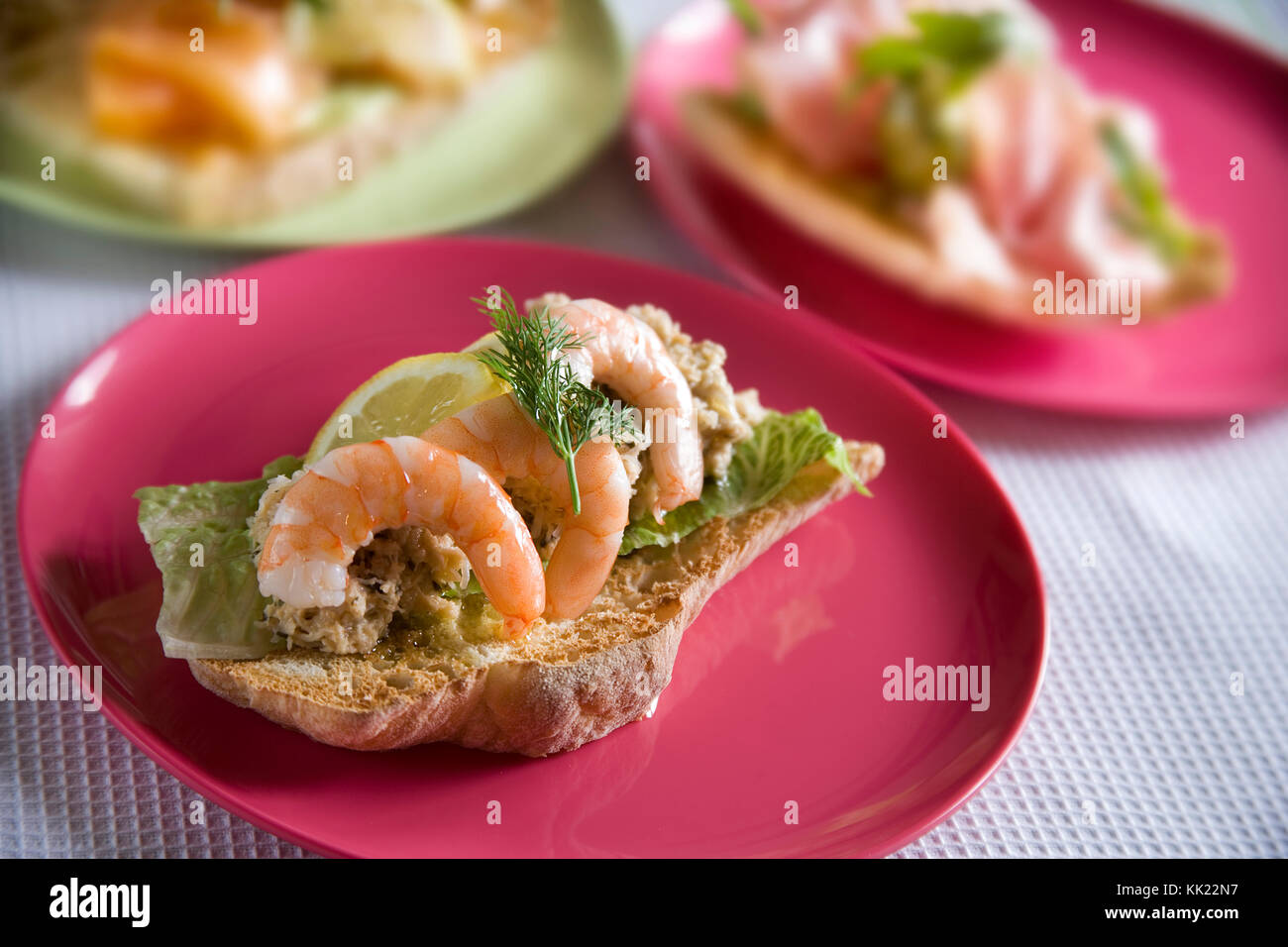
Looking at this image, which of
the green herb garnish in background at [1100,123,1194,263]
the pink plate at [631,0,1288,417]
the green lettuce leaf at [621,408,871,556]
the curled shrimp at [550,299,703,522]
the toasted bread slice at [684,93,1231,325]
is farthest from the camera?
the green herb garnish in background at [1100,123,1194,263]

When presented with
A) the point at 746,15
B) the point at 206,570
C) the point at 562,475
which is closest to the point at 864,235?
the point at 746,15

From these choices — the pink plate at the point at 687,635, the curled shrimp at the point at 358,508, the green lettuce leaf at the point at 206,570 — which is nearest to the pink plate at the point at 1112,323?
the pink plate at the point at 687,635

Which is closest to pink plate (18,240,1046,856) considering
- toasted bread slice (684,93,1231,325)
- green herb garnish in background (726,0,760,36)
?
toasted bread slice (684,93,1231,325)

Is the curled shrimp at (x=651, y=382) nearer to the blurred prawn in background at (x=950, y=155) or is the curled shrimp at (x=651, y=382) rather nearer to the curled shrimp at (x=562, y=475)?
the curled shrimp at (x=562, y=475)

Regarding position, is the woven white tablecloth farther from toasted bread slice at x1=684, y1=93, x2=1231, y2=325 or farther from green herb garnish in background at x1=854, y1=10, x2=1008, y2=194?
green herb garnish in background at x1=854, y1=10, x2=1008, y2=194

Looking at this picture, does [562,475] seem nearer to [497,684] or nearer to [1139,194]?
[497,684]
